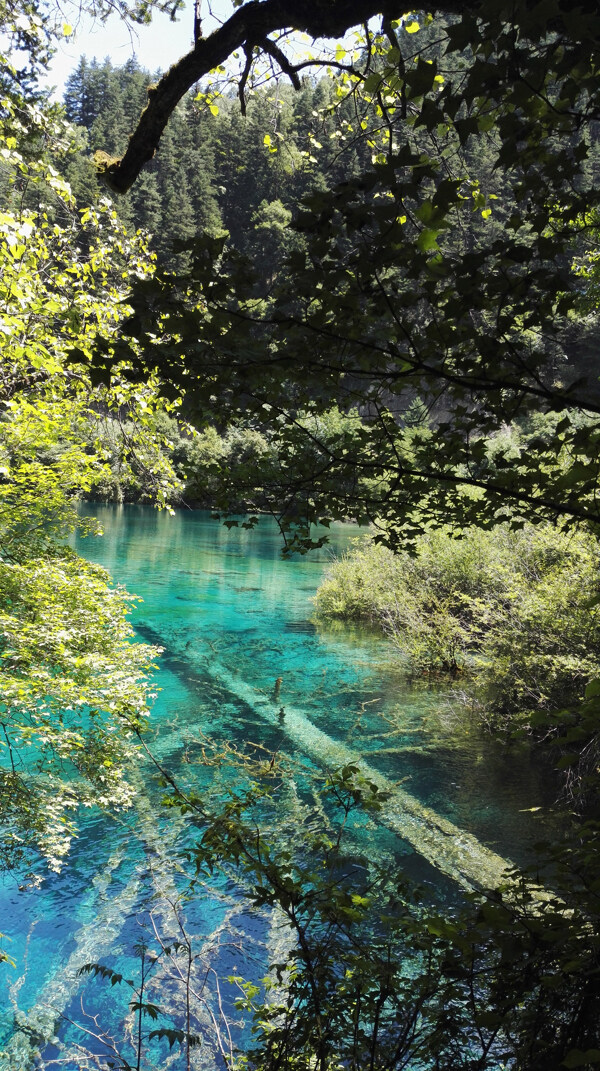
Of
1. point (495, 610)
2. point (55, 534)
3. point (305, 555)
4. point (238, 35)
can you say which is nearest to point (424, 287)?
point (238, 35)

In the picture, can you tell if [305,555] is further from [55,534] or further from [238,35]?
[238,35]

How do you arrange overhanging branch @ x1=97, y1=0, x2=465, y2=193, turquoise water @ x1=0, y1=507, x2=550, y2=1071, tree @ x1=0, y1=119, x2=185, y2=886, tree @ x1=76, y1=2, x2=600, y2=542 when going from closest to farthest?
tree @ x1=76, y1=2, x2=600, y2=542 < overhanging branch @ x1=97, y1=0, x2=465, y2=193 < turquoise water @ x1=0, y1=507, x2=550, y2=1071 < tree @ x1=0, y1=119, x2=185, y2=886

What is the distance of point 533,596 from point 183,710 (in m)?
5.48

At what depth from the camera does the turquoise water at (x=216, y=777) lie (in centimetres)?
539

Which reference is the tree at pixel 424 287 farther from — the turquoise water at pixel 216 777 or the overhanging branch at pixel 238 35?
the turquoise water at pixel 216 777

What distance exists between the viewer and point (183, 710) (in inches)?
433

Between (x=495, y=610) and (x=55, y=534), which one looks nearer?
(x=55, y=534)

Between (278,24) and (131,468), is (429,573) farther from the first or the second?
(278,24)

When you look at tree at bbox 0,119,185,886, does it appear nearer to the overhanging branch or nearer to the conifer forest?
the conifer forest

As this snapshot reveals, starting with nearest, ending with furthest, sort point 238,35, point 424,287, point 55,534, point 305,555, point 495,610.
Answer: point 424,287 < point 238,35 < point 55,534 < point 305,555 < point 495,610

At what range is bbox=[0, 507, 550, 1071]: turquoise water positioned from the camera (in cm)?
539

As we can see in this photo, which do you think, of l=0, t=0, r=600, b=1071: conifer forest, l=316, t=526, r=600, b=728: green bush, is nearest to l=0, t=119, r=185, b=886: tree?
l=0, t=0, r=600, b=1071: conifer forest

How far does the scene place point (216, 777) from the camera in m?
8.73

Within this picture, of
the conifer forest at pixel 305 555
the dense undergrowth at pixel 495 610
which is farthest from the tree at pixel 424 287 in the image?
the dense undergrowth at pixel 495 610
